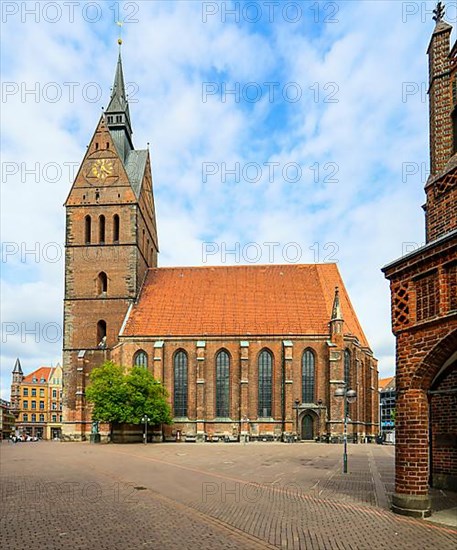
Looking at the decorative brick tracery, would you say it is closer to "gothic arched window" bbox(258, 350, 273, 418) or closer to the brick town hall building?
the brick town hall building

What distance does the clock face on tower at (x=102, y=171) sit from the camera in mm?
54844

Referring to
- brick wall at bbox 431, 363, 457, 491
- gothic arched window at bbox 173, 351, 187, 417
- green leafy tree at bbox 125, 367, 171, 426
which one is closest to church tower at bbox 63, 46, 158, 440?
gothic arched window at bbox 173, 351, 187, 417

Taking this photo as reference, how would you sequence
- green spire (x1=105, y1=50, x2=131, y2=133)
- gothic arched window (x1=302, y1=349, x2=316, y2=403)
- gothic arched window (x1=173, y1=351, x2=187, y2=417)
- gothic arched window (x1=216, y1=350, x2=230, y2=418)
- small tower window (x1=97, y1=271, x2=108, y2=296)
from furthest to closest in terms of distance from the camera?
green spire (x1=105, y1=50, x2=131, y2=133)
small tower window (x1=97, y1=271, x2=108, y2=296)
gothic arched window (x1=173, y1=351, x2=187, y2=417)
gothic arched window (x1=216, y1=350, x2=230, y2=418)
gothic arched window (x1=302, y1=349, x2=316, y2=403)

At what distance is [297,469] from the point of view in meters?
23.5

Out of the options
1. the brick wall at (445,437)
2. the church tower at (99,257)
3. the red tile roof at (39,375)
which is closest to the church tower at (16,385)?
the red tile roof at (39,375)

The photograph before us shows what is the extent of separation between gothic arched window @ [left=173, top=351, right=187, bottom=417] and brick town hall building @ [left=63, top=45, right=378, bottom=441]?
3.5 inches

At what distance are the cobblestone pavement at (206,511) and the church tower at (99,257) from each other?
29.2m

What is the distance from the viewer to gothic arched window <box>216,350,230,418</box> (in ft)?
164

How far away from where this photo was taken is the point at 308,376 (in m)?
49.8

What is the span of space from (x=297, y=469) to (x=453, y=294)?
13499mm

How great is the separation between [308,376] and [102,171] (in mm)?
26914

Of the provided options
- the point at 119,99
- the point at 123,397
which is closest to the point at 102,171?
the point at 119,99

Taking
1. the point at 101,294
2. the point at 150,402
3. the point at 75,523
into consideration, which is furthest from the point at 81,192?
the point at 75,523

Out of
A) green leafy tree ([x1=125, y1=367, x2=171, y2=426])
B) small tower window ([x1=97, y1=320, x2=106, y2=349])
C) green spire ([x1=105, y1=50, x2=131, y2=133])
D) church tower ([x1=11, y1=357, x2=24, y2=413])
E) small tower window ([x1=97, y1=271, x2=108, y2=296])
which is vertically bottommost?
church tower ([x1=11, y1=357, x2=24, y2=413])
